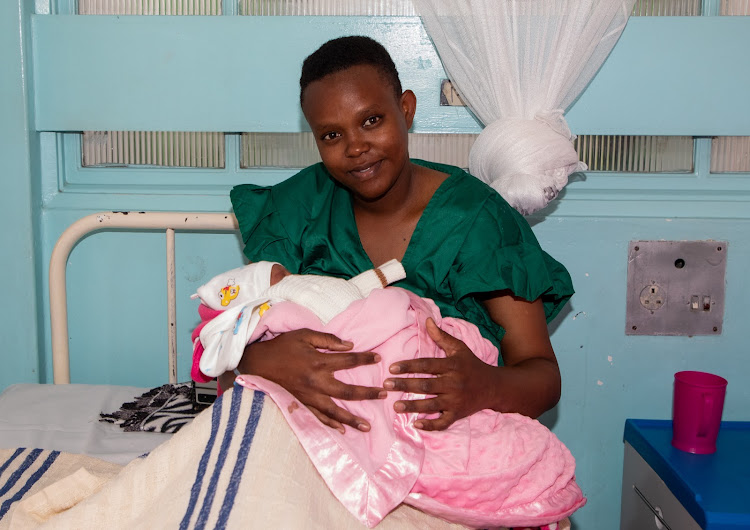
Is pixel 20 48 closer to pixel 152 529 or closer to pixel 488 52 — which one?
pixel 488 52

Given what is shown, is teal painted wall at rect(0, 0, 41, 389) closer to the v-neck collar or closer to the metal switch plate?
the v-neck collar

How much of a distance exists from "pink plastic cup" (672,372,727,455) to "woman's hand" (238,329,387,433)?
35.0 inches

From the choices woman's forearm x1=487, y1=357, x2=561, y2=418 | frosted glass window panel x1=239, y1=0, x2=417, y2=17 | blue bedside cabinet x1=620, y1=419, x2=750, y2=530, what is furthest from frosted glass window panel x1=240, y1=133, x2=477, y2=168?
blue bedside cabinet x1=620, y1=419, x2=750, y2=530

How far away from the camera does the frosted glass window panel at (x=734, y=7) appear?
6.09ft

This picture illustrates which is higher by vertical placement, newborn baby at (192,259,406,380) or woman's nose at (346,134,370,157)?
woman's nose at (346,134,370,157)

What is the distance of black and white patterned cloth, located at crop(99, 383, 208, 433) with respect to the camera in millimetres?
1625

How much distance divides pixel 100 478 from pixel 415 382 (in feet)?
1.91

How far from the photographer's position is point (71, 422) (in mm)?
1614

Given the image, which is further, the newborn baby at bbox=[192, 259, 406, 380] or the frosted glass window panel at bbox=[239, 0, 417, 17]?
the frosted glass window panel at bbox=[239, 0, 417, 17]

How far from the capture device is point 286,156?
2.00 metres

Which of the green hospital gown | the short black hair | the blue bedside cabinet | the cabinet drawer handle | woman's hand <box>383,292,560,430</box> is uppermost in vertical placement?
the short black hair

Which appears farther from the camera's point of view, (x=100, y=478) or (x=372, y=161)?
(x=372, y=161)

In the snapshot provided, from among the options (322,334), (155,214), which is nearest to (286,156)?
(155,214)

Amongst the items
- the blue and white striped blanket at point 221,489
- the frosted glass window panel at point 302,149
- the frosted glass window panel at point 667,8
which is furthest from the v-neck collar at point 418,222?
the frosted glass window panel at point 667,8
